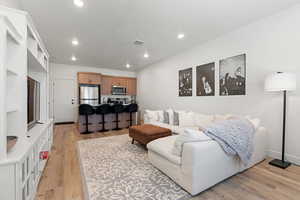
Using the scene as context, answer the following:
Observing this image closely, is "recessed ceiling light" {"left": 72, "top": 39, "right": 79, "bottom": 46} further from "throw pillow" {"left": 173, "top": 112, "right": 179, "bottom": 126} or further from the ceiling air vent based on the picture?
"throw pillow" {"left": 173, "top": 112, "right": 179, "bottom": 126}

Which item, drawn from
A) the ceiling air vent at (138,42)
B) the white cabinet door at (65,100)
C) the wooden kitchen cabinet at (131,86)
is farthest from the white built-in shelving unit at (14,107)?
the wooden kitchen cabinet at (131,86)

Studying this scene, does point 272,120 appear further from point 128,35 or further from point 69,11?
point 69,11

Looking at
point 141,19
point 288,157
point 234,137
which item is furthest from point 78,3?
point 288,157

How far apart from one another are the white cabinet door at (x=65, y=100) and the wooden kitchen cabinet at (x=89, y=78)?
1.80 feet

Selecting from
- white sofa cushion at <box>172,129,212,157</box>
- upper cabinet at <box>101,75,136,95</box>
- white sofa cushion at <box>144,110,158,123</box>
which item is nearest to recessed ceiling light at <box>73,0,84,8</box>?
white sofa cushion at <box>172,129,212,157</box>

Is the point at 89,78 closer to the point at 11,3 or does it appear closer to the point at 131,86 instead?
the point at 131,86

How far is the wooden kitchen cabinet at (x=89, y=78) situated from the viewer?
6.00 m

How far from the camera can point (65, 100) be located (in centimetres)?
612

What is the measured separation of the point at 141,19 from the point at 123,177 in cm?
286

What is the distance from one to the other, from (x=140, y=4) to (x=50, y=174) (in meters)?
3.08

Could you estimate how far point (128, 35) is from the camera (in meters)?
3.39

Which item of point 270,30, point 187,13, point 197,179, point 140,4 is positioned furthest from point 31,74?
point 270,30

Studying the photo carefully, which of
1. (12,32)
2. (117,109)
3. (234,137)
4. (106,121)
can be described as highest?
(12,32)

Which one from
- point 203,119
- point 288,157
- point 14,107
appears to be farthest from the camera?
point 203,119
